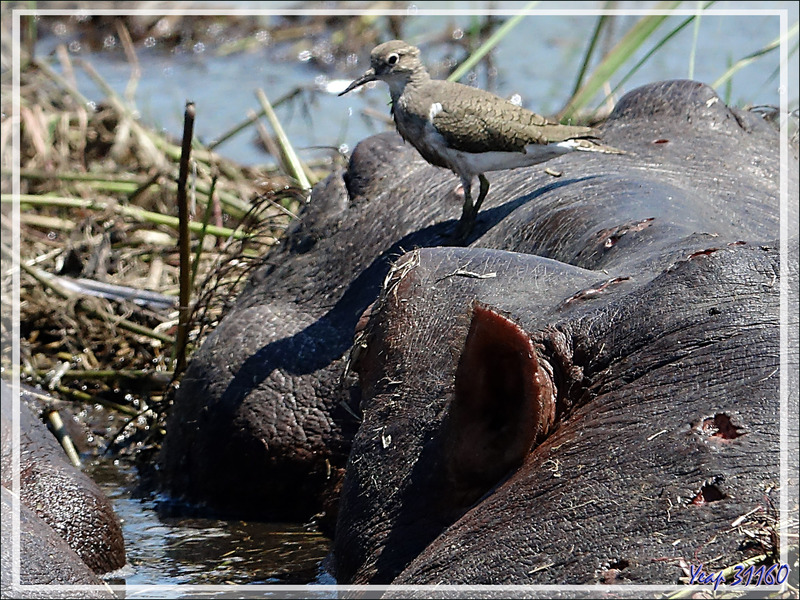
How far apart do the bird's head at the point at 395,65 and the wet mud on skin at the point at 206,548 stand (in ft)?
4.23

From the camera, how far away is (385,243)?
428cm

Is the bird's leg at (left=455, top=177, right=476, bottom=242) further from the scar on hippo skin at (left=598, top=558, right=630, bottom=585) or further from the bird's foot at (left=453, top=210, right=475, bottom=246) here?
the scar on hippo skin at (left=598, top=558, right=630, bottom=585)

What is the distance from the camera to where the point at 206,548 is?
391 centimetres

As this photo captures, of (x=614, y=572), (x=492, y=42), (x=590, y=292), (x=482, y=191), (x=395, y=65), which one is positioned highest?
(x=492, y=42)

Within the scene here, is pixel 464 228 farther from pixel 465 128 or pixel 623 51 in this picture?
pixel 623 51

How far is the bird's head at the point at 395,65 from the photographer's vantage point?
3.93m

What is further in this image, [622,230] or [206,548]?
[206,548]

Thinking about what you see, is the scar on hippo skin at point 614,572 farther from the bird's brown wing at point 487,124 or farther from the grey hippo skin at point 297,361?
the grey hippo skin at point 297,361

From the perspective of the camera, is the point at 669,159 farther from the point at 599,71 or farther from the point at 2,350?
the point at 2,350

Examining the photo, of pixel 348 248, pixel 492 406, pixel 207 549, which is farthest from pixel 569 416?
pixel 348 248

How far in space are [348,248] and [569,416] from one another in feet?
6.13

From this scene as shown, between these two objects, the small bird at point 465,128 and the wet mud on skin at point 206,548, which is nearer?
the wet mud on skin at point 206,548

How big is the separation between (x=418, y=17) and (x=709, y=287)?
7471 millimetres

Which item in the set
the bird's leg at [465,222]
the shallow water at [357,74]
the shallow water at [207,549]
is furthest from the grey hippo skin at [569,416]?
the shallow water at [357,74]
